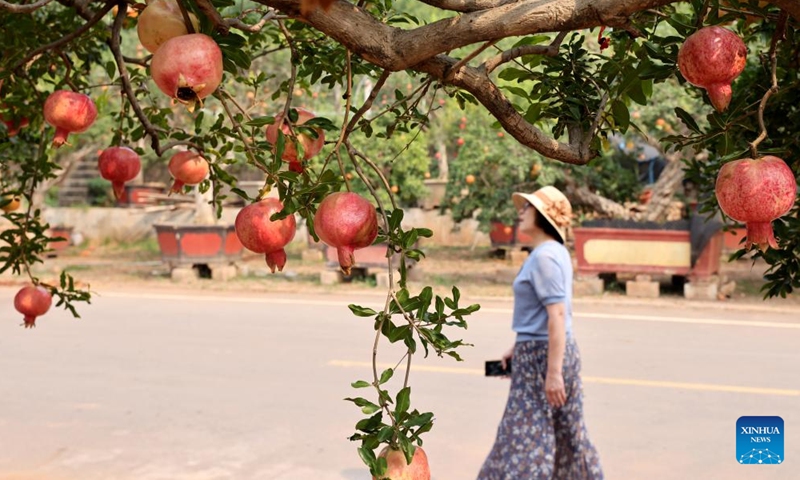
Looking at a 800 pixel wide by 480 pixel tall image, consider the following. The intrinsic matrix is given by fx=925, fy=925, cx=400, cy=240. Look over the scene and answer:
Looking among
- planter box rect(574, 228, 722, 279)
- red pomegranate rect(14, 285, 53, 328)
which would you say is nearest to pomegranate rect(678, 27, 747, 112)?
red pomegranate rect(14, 285, 53, 328)

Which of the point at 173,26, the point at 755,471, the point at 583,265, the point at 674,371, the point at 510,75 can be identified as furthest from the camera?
the point at 583,265

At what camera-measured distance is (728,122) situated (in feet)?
5.16

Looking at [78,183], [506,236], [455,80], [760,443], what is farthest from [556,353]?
[78,183]

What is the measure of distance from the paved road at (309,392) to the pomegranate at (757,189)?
3.96 metres

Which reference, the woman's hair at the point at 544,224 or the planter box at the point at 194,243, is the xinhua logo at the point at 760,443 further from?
the planter box at the point at 194,243

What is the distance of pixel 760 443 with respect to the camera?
15.9ft

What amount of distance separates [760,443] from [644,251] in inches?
238

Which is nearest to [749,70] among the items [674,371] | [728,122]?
[728,122]

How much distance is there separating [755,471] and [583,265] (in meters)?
6.12

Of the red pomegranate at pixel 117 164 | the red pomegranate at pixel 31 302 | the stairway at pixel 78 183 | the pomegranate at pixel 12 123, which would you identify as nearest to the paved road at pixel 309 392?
the red pomegranate at pixel 31 302

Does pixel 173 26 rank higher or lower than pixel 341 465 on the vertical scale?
higher

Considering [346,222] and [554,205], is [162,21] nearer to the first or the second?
[346,222]

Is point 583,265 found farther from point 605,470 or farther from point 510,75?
point 510,75

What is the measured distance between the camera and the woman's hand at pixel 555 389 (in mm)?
3824
